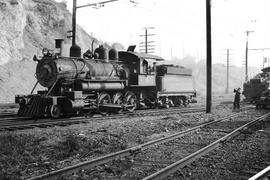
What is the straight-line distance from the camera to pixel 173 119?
44.8 feet

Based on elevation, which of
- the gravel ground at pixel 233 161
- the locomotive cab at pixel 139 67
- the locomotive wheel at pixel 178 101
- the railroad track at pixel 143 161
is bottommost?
the gravel ground at pixel 233 161

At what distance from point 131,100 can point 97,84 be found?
335cm

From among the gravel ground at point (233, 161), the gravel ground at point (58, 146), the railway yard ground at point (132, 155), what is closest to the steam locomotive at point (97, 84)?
the gravel ground at point (58, 146)

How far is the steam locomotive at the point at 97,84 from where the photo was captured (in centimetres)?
1394

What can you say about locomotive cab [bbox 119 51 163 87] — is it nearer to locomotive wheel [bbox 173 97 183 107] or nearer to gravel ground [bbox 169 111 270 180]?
locomotive wheel [bbox 173 97 183 107]

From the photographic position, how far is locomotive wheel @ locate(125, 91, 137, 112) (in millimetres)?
17859

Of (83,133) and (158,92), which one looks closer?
(83,133)

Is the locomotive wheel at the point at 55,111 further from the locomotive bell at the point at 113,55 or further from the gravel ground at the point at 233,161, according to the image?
the gravel ground at the point at 233,161

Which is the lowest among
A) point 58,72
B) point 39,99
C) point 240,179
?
point 240,179

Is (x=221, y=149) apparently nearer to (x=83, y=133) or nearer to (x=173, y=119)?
(x=83, y=133)

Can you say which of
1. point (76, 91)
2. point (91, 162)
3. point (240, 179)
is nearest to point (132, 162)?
point (91, 162)

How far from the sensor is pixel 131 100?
18.2 metres

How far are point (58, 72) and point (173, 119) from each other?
587 cm

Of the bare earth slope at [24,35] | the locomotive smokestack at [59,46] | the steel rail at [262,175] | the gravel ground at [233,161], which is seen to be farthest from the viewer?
the bare earth slope at [24,35]
